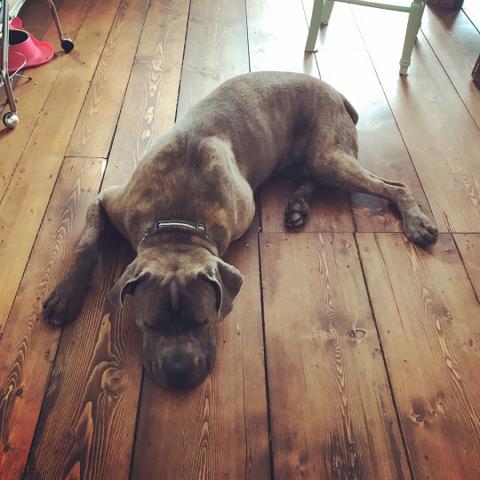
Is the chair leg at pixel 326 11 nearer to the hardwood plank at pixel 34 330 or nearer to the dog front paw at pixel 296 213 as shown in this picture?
the dog front paw at pixel 296 213

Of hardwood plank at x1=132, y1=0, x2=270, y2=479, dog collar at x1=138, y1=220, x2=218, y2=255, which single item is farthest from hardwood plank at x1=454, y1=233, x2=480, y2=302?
dog collar at x1=138, y1=220, x2=218, y2=255

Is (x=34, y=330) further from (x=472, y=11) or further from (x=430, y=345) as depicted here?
(x=472, y=11)

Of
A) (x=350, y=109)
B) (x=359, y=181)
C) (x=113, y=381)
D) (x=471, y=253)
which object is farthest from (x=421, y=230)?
(x=113, y=381)

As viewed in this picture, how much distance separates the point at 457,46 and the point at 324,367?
3.39m

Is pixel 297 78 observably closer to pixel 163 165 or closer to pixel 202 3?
pixel 163 165

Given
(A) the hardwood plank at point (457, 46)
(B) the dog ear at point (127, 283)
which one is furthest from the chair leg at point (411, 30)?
(B) the dog ear at point (127, 283)

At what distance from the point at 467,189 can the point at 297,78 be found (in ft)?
3.99

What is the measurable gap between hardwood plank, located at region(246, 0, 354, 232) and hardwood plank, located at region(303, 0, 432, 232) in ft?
0.33

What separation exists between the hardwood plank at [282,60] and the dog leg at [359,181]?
142mm

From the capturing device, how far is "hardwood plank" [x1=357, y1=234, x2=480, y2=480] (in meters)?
1.86

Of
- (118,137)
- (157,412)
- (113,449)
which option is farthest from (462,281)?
(118,137)

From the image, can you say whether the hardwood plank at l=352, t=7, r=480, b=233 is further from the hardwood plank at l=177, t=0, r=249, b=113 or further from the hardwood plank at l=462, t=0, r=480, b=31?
the hardwood plank at l=177, t=0, r=249, b=113

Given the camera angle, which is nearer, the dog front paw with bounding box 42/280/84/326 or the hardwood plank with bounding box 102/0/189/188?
the dog front paw with bounding box 42/280/84/326

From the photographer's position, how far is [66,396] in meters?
1.91
